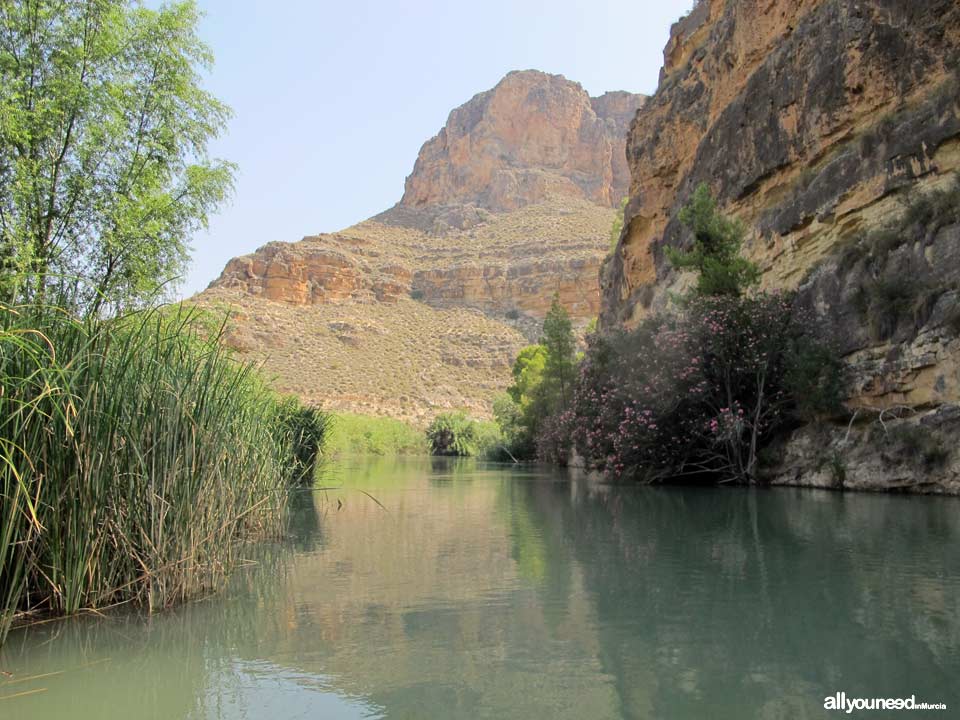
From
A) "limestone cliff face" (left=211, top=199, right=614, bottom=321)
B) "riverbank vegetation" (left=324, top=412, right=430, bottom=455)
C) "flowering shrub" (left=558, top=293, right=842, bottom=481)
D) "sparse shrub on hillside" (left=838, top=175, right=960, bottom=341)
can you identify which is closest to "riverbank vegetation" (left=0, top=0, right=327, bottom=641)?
"flowering shrub" (left=558, top=293, right=842, bottom=481)

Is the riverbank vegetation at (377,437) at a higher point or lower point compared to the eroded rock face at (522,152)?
lower

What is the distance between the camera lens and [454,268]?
8950cm

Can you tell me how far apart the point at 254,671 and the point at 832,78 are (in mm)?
18464

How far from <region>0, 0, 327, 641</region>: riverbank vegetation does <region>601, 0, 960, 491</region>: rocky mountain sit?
35.4ft

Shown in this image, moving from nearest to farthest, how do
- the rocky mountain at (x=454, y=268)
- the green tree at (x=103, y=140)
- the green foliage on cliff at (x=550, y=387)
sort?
the green tree at (x=103, y=140) → the green foliage on cliff at (x=550, y=387) → the rocky mountain at (x=454, y=268)

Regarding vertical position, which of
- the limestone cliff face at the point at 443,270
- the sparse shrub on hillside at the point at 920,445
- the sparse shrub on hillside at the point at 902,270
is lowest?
the sparse shrub on hillside at the point at 920,445

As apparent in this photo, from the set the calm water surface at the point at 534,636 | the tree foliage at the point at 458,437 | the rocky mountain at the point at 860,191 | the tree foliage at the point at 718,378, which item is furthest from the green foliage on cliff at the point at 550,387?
the calm water surface at the point at 534,636

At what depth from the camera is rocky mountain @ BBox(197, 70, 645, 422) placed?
218ft

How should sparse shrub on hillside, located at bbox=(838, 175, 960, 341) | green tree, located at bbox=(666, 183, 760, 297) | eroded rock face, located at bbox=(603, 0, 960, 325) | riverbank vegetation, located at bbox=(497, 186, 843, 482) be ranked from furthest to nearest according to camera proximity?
green tree, located at bbox=(666, 183, 760, 297) → riverbank vegetation, located at bbox=(497, 186, 843, 482) → eroded rock face, located at bbox=(603, 0, 960, 325) → sparse shrub on hillside, located at bbox=(838, 175, 960, 341)

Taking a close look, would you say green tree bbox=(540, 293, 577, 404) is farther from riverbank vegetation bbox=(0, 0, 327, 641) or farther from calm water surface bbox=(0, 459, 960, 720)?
calm water surface bbox=(0, 459, 960, 720)

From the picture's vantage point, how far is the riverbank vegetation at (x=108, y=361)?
4.48 m

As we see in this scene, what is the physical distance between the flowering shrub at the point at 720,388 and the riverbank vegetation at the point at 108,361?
925cm

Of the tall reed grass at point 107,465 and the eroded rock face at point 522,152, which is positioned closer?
the tall reed grass at point 107,465

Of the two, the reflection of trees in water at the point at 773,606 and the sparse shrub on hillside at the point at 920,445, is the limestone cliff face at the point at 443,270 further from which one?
the reflection of trees in water at the point at 773,606
